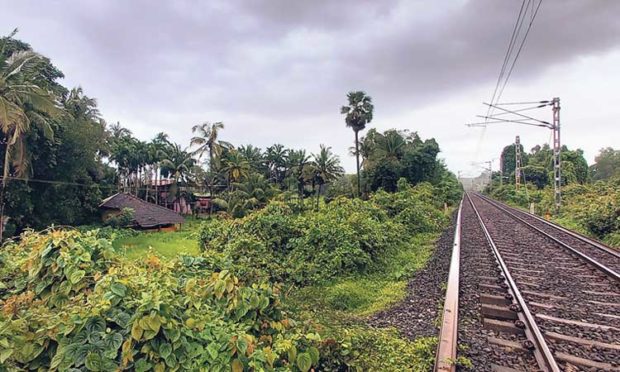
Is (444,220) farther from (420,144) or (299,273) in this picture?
(420,144)

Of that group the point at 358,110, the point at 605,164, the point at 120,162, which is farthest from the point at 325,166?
the point at 605,164

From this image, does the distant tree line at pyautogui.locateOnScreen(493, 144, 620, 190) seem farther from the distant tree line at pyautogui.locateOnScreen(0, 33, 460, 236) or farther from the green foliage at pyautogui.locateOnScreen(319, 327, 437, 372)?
the green foliage at pyautogui.locateOnScreen(319, 327, 437, 372)

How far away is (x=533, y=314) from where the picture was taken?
461 cm

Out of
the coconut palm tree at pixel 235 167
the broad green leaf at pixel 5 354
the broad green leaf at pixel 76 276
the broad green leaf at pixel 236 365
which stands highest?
the coconut palm tree at pixel 235 167

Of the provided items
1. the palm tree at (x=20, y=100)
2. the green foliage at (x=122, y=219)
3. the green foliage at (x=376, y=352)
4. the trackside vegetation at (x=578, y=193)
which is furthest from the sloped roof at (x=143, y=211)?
the green foliage at (x=376, y=352)

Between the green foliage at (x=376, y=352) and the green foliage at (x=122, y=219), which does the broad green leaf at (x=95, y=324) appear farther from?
the green foliage at (x=122, y=219)

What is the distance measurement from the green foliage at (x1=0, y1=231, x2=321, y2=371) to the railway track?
1.73 meters

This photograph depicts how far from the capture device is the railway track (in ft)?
11.4

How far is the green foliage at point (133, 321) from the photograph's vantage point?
2.33m

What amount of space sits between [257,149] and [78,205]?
97.0 ft

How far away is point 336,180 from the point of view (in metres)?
44.7

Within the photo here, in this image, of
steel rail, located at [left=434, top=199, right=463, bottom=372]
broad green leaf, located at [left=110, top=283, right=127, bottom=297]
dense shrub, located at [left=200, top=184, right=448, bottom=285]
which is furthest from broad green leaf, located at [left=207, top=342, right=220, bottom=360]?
dense shrub, located at [left=200, top=184, right=448, bottom=285]

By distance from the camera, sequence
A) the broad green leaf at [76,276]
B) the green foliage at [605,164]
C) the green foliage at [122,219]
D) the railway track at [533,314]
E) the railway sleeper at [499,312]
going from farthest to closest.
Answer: the green foliage at [605,164] → the green foliage at [122,219] → the railway sleeper at [499,312] → the railway track at [533,314] → the broad green leaf at [76,276]

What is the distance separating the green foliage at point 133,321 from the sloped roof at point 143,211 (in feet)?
96.5
